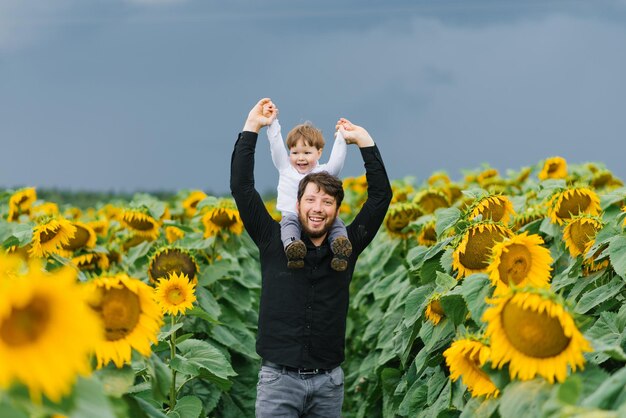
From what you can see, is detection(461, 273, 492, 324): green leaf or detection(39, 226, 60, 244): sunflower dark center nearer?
detection(461, 273, 492, 324): green leaf

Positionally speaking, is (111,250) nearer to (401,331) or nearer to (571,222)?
(401,331)

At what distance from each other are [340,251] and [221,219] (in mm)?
2604

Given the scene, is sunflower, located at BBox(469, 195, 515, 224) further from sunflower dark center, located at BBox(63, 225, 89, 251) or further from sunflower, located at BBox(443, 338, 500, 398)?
sunflower dark center, located at BBox(63, 225, 89, 251)

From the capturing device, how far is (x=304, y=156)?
5328 millimetres

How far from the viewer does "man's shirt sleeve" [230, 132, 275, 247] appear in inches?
193

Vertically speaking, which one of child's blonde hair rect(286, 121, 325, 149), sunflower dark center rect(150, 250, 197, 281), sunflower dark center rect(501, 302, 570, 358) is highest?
child's blonde hair rect(286, 121, 325, 149)

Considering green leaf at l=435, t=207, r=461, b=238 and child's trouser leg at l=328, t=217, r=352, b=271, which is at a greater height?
green leaf at l=435, t=207, r=461, b=238

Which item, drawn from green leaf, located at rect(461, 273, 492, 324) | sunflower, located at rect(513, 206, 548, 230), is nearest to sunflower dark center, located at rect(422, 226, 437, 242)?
sunflower, located at rect(513, 206, 548, 230)

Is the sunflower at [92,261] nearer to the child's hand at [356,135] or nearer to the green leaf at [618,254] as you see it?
the child's hand at [356,135]

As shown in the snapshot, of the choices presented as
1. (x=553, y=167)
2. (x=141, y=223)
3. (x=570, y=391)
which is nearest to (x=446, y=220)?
(x=570, y=391)

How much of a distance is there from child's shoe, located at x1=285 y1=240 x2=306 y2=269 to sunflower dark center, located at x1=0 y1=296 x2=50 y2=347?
264 cm

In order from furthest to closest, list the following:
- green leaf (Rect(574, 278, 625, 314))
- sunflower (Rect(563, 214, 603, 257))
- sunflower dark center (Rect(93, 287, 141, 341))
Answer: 1. sunflower (Rect(563, 214, 603, 257))
2. green leaf (Rect(574, 278, 625, 314))
3. sunflower dark center (Rect(93, 287, 141, 341))

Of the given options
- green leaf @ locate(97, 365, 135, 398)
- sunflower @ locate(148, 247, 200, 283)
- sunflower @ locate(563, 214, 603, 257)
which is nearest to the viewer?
green leaf @ locate(97, 365, 135, 398)

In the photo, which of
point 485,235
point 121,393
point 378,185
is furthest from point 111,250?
point 121,393
